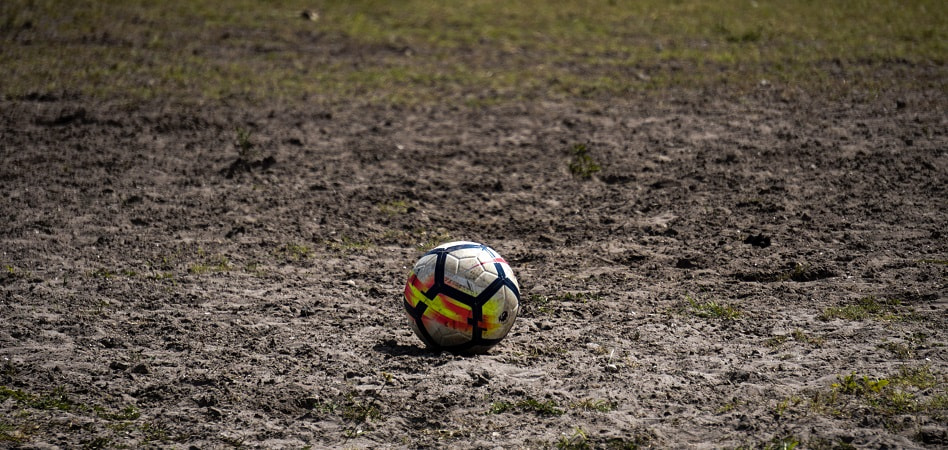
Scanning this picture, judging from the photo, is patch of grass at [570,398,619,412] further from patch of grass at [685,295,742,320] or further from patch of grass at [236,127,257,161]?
patch of grass at [236,127,257,161]

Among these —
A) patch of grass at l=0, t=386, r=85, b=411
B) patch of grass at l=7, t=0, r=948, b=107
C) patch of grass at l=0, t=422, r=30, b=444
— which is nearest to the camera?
patch of grass at l=0, t=422, r=30, b=444

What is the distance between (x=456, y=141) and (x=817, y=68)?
20.7ft

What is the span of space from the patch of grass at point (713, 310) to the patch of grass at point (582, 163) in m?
3.39

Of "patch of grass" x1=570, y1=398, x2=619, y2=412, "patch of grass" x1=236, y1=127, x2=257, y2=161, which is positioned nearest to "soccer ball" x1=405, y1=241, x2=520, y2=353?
"patch of grass" x1=570, y1=398, x2=619, y2=412

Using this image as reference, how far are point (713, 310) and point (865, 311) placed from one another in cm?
117

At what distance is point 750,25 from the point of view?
1717 centimetres

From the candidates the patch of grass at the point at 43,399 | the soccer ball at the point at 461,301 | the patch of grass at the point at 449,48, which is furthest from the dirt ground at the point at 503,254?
the patch of grass at the point at 449,48

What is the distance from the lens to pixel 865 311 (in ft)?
23.1

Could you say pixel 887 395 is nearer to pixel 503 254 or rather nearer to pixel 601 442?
pixel 601 442

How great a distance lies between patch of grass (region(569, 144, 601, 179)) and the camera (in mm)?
10609

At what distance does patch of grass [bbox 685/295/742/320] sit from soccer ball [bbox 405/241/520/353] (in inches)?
67.0

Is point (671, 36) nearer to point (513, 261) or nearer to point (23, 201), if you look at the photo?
point (513, 261)

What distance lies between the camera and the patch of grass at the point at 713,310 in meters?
7.14

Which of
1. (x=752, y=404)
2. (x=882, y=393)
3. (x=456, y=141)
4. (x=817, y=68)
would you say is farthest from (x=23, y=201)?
(x=817, y=68)
